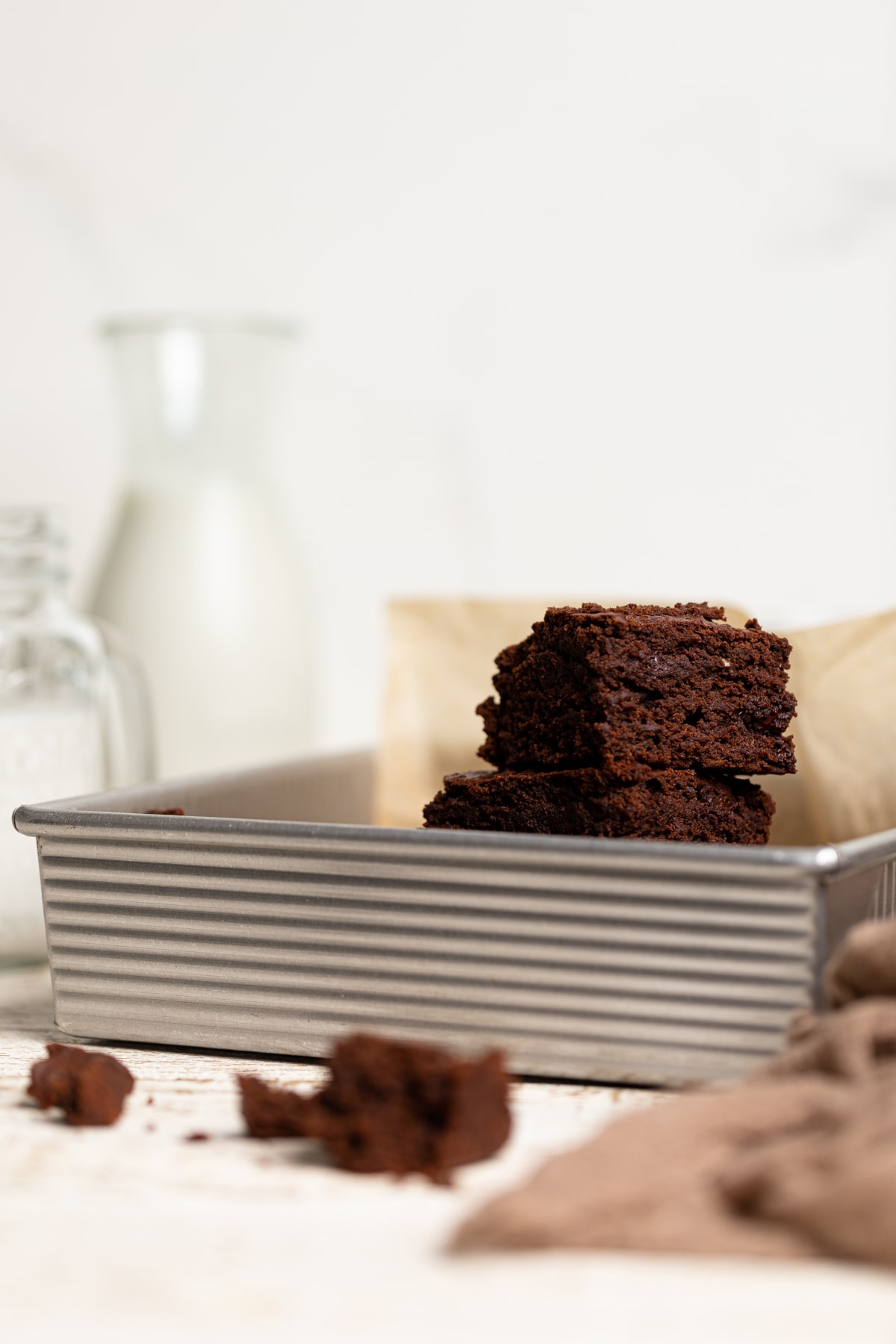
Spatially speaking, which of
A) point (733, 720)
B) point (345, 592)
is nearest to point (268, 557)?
point (345, 592)


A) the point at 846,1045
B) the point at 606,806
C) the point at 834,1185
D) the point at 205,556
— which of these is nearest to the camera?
the point at 834,1185

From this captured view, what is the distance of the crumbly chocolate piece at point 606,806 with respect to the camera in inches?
39.1

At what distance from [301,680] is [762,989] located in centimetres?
88

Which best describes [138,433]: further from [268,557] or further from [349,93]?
[349,93]

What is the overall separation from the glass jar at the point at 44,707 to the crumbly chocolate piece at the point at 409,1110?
1.89ft

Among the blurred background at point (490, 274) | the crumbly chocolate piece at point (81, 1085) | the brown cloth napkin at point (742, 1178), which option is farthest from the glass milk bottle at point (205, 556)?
the brown cloth napkin at point (742, 1178)

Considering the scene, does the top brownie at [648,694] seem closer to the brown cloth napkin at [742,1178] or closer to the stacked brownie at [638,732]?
the stacked brownie at [638,732]

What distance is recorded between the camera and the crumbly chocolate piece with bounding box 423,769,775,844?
0.99 meters

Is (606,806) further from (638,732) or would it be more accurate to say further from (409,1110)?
(409,1110)

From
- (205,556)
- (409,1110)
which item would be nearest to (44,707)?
(205,556)

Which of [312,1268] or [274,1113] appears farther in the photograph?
[274,1113]

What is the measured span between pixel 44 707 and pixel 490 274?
86 cm

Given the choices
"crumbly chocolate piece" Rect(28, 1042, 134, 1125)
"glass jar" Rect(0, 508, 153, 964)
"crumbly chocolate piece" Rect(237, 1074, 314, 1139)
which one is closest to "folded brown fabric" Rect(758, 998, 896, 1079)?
"crumbly chocolate piece" Rect(237, 1074, 314, 1139)

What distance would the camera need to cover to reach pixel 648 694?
3.35 feet
